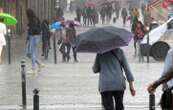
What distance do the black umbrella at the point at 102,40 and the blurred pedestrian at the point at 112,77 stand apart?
0.12 metres

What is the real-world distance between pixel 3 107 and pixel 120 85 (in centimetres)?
472

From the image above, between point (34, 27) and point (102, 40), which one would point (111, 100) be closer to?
point (102, 40)

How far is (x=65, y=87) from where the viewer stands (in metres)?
16.5

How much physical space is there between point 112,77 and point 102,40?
1.87ft

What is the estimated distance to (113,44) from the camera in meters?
9.68

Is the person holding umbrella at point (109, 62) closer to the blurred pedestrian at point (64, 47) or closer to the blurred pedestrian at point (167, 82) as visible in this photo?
the blurred pedestrian at point (167, 82)

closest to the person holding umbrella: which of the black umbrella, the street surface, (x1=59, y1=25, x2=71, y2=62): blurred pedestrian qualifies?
the black umbrella

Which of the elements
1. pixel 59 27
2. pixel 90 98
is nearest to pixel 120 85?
pixel 90 98

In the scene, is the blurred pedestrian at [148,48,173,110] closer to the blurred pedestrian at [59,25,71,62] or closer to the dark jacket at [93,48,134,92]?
the dark jacket at [93,48,134,92]

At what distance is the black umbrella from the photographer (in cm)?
966

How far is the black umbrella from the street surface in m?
3.48

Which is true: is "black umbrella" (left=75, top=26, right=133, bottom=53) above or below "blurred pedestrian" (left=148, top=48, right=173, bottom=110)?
above

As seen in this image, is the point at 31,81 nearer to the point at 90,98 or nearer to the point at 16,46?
the point at 90,98

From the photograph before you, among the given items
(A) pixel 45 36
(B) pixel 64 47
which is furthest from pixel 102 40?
(A) pixel 45 36
